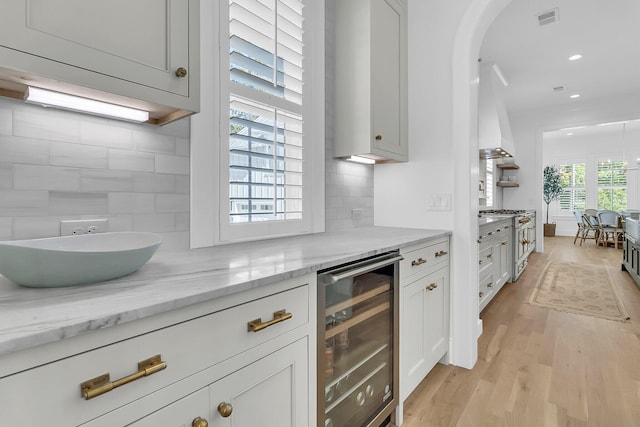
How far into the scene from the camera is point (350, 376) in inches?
54.6

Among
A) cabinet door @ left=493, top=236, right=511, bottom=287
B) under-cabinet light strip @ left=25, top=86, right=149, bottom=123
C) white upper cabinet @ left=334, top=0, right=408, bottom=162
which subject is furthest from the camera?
cabinet door @ left=493, top=236, right=511, bottom=287

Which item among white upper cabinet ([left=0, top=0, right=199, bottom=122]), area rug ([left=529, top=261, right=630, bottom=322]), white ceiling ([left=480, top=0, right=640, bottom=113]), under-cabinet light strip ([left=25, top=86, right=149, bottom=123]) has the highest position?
white ceiling ([left=480, top=0, right=640, bottom=113])

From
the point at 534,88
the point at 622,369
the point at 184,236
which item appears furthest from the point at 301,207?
the point at 534,88

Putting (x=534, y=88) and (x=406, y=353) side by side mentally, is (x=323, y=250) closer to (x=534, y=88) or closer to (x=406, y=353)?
(x=406, y=353)

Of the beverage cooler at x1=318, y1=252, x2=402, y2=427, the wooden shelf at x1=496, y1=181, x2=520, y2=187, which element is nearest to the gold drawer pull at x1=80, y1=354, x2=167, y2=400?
the beverage cooler at x1=318, y1=252, x2=402, y2=427

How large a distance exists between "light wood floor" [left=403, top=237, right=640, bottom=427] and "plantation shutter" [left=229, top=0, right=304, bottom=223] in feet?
4.58

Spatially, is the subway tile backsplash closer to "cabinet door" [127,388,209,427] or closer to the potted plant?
"cabinet door" [127,388,209,427]

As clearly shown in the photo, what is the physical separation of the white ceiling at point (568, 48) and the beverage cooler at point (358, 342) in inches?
138

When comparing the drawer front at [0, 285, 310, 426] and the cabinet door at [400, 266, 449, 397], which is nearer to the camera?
the drawer front at [0, 285, 310, 426]

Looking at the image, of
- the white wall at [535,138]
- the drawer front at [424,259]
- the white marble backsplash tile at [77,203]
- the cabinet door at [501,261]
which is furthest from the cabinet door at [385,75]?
the white wall at [535,138]

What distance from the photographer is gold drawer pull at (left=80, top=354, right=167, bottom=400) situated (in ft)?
1.93

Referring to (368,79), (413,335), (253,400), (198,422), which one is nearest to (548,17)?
(368,79)

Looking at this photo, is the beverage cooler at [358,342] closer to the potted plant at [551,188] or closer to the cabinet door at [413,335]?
the cabinet door at [413,335]

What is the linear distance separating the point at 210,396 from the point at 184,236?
763mm
